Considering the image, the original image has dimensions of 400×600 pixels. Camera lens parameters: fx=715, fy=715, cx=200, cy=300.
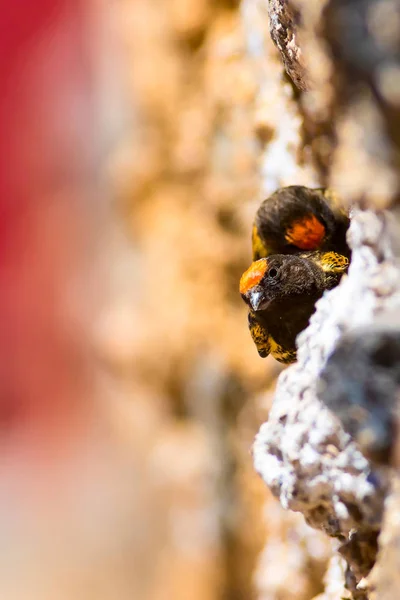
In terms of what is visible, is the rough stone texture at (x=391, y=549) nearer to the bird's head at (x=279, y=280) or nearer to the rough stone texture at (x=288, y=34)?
the bird's head at (x=279, y=280)

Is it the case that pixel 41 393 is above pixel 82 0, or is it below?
below

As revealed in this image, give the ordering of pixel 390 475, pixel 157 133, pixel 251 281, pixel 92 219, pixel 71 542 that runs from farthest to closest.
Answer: pixel 71 542
pixel 92 219
pixel 157 133
pixel 251 281
pixel 390 475

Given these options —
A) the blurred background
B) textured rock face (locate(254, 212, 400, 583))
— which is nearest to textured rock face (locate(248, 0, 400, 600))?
textured rock face (locate(254, 212, 400, 583))

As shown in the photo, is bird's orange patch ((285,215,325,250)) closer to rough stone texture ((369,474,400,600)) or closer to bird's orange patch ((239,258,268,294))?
bird's orange patch ((239,258,268,294))

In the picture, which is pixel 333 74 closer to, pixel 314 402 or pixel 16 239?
pixel 314 402

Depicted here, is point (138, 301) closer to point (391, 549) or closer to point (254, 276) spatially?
point (254, 276)

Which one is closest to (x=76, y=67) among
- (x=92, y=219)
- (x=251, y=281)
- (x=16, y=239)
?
(x=92, y=219)

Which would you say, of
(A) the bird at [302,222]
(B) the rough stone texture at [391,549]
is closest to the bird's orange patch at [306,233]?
(A) the bird at [302,222]
